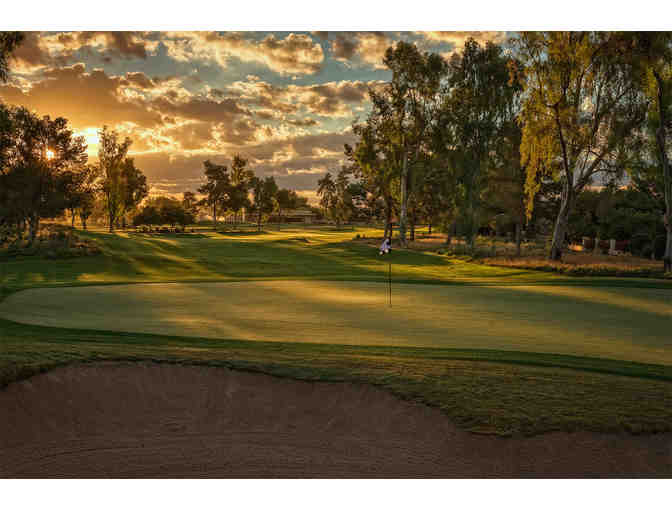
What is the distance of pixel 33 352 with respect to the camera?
543 centimetres

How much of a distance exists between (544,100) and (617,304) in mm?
12146

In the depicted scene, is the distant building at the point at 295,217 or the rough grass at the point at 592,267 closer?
the rough grass at the point at 592,267

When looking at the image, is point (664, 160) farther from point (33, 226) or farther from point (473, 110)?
point (33, 226)

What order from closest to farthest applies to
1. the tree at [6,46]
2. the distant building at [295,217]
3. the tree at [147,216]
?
1. the tree at [6,46]
2. the tree at [147,216]
3. the distant building at [295,217]

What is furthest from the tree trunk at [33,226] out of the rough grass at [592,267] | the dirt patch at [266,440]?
the rough grass at [592,267]

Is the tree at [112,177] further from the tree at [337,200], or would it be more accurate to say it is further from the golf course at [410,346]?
the tree at [337,200]

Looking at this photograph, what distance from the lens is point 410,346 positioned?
6457 millimetres

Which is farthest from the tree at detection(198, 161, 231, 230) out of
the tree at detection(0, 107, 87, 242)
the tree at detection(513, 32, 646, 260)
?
the tree at detection(513, 32, 646, 260)

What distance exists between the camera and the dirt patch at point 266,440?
13.1 ft

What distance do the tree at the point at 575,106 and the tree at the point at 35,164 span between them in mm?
17614

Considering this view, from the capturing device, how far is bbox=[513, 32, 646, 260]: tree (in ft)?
58.8

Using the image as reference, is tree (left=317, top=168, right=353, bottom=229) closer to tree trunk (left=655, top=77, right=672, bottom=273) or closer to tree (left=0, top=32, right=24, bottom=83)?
tree trunk (left=655, top=77, right=672, bottom=273)

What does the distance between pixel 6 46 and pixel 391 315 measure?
376 inches
